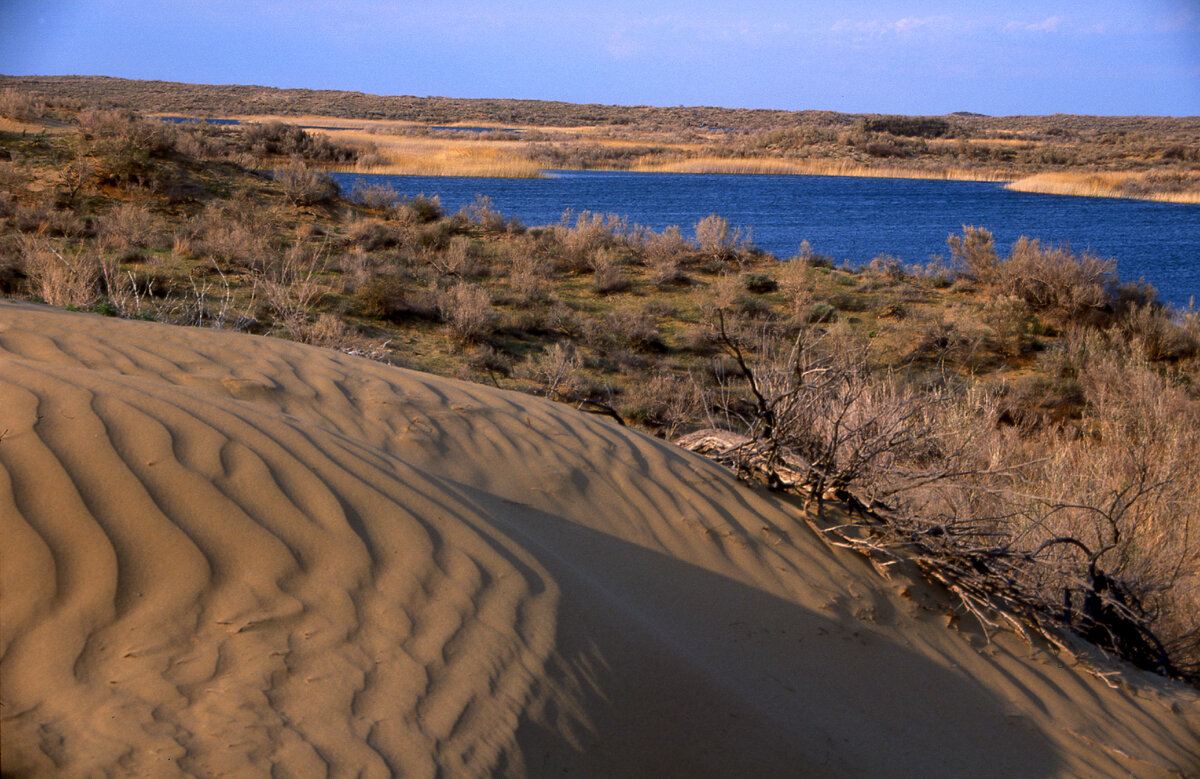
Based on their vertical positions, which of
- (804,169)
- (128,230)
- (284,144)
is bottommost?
(128,230)

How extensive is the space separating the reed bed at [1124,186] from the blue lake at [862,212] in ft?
6.67

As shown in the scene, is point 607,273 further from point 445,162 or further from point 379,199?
point 445,162

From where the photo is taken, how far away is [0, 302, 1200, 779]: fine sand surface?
2.43m

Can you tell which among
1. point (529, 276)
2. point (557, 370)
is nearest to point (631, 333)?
point (529, 276)

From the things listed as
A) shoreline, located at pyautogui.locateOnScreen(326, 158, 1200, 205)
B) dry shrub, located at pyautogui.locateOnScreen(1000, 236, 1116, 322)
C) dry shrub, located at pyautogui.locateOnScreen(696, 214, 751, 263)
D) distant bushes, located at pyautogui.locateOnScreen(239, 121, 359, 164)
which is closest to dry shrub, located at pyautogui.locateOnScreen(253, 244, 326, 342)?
dry shrub, located at pyautogui.locateOnScreen(696, 214, 751, 263)

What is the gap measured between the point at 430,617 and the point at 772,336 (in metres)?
9.13

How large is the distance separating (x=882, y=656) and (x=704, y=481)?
1.58m

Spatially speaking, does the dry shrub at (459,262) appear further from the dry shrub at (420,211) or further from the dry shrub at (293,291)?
the dry shrub at (420,211)

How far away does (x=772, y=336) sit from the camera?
11.5 meters

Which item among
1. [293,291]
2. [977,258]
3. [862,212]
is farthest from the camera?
[862,212]

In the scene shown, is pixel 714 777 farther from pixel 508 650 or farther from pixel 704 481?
pixel 704 481

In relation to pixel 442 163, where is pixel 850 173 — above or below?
above

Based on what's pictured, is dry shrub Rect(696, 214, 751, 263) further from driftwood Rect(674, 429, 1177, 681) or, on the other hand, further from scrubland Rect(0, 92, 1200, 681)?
driftwood Rect(674, 429, 1177, 681)

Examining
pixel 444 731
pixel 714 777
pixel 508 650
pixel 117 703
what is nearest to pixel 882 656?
pixel 714 777
